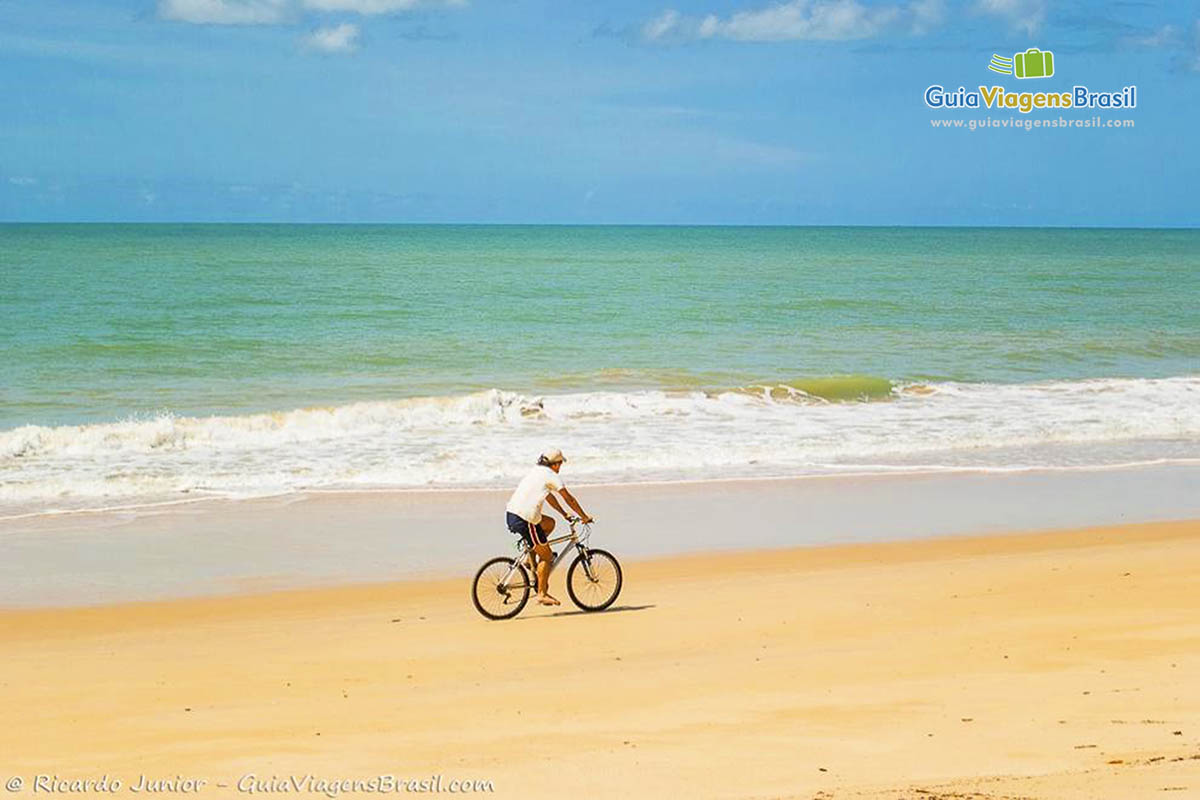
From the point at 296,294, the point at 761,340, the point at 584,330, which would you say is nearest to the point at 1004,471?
the point at 761,340

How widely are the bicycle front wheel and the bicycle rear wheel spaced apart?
0.43 meters

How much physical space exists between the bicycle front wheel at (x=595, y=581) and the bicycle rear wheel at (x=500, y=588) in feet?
1.41

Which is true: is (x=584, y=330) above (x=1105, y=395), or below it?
above

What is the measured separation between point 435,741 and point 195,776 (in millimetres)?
1356

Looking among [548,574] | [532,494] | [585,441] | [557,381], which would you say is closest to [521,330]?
[557,381]

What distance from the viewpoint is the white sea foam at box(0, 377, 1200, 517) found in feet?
59.8

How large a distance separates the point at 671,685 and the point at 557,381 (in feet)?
69.4

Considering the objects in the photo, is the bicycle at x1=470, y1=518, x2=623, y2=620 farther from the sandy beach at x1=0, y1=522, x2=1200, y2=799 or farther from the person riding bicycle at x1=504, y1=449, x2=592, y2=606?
the sandy beach at x1=0, y1=522, x2=1200, y2=799

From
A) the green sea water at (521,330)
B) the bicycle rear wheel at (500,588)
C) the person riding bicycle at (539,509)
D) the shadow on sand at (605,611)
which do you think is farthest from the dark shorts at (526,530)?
the green sea water at (521,330)

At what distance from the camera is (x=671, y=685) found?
8.70 metres

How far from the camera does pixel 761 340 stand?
3753 centimetres

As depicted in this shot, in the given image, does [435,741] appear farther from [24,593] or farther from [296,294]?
[296,294]

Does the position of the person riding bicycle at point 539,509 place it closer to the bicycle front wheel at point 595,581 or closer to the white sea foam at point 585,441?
the bicycle front wheel at point 595,581

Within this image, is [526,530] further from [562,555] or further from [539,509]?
[562,555]
